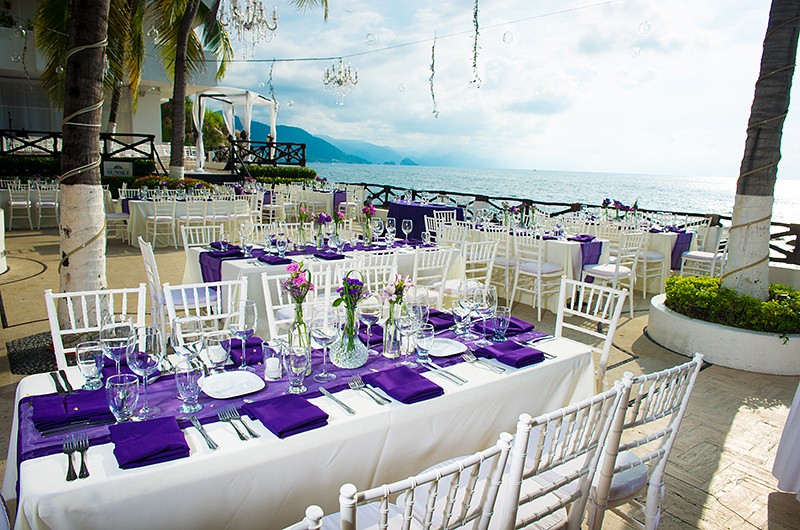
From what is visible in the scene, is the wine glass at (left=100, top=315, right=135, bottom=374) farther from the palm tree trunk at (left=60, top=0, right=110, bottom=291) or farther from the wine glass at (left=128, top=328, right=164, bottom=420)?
the palm tree trunk at (left=60, top=0, right=110, bottom=291)

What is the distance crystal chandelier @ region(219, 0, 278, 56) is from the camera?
8844 mm

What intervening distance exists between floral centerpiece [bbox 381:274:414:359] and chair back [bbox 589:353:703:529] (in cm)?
91

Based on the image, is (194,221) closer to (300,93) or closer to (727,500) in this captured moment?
(300,93)

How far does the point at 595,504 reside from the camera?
183cm

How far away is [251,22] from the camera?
8.88 meters

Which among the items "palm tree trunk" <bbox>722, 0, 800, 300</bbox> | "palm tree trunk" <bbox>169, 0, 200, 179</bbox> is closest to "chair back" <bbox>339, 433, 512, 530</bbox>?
"palm tree trunk" <bbox>722, 0, 800, 300</bbox>

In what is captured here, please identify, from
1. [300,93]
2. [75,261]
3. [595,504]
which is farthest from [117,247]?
[595,504]

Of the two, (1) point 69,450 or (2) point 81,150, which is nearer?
(1) point 69,450

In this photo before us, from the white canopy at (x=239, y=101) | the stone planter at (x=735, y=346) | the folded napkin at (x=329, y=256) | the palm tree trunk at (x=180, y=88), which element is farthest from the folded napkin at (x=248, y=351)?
the white canopy at (x=239, y=101)

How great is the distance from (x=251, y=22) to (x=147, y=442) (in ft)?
29.3

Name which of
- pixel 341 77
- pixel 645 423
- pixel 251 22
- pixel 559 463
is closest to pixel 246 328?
pixel 559 463

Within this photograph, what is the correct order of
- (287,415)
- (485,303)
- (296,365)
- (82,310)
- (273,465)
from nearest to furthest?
(273,465), (287,415), (296,365), (485,303), (82,310)

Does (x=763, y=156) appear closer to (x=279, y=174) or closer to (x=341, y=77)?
(x=341, y=77)

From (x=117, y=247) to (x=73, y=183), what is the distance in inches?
218
